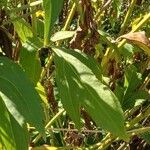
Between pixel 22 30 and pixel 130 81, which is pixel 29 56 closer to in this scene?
Answer: pixel 22 30

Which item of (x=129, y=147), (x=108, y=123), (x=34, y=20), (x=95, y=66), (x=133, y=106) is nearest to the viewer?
(x=108, y=123)

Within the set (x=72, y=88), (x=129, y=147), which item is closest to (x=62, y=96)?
(x=72, y=88)

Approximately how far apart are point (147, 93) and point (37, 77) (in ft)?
1.87

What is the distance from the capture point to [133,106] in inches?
48.6

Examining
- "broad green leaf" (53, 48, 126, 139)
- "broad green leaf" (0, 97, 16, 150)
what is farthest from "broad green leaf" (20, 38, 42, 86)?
"broad green leaf" (0, 97, 16, 150)

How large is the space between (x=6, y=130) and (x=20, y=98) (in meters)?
0.05

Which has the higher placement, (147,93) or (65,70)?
(65,70)

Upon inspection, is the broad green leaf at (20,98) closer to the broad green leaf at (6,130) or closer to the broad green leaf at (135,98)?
the broad green leaf at (6,130)

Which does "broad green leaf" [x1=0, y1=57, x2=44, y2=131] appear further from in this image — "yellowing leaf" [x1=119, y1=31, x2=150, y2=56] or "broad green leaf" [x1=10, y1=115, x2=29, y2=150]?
"yellowing leaf" [x1=119, y1=31, x2=150, y2=56]

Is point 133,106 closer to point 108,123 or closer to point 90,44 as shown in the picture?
point 90,44

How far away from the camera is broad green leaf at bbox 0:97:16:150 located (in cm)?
53

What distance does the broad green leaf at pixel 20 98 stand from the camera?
0.53 meters

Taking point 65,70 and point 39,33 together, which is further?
point 39,33

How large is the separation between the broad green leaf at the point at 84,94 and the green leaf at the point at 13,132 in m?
0.11
